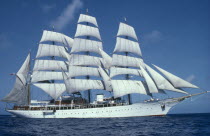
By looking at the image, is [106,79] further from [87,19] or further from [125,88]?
[87,19]

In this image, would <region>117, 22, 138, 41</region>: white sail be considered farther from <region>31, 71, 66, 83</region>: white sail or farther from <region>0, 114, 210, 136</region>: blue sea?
<region>0, 114, 210, 136</region>: blue sea

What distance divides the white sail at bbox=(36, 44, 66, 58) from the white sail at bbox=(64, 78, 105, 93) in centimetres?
1007

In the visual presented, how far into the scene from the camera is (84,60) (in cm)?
5469

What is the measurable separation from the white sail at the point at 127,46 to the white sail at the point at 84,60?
7561 mm

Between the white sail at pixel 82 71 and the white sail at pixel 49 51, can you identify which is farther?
the white sail at pixel 49 51

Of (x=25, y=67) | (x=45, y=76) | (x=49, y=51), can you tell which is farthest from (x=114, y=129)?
(x=49, y=51)

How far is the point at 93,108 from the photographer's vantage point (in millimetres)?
44812

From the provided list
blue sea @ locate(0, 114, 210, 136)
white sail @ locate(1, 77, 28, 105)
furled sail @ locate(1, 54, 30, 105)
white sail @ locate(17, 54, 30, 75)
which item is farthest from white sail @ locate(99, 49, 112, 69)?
blue sea @ locate(0, 114, 210, 136)

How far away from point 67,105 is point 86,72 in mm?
10311

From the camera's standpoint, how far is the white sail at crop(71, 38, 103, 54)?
54281 mm

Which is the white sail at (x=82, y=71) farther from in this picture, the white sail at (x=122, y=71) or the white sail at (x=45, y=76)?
the white sail at (x=122, y=71)

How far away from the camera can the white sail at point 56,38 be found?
59.0 metres

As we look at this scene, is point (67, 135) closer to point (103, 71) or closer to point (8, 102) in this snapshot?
point (103, 71)

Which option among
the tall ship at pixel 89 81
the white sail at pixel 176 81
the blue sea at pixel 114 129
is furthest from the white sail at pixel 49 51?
the white sail at pixel 176 81
